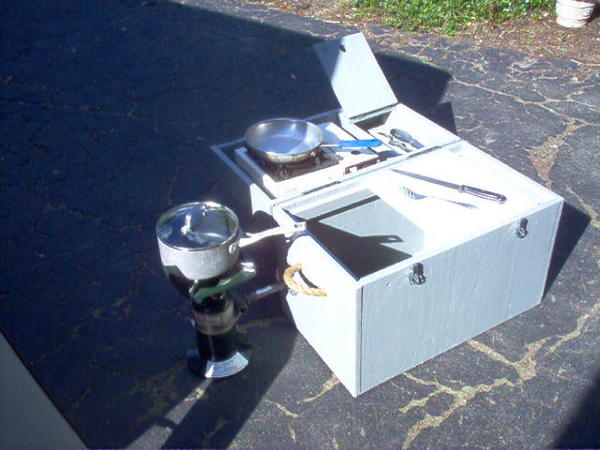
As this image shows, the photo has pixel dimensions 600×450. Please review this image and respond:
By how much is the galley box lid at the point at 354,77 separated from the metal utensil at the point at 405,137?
0.51ft

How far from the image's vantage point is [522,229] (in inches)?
96.7

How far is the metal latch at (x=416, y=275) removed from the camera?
2.26 m

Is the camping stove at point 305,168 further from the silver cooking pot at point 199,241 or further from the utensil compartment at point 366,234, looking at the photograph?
the silver cooking pot at point 199,241

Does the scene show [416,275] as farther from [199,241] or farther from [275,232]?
[199,241]

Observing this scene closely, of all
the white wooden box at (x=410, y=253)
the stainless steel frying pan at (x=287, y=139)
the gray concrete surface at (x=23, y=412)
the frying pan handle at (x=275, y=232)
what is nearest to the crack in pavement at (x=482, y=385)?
the white wooden box at (x=410, y=253)

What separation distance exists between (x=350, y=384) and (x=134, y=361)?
86 cm

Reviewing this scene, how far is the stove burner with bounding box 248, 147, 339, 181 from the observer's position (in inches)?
108

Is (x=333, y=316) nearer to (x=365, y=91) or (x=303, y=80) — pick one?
(x=365, y=91)

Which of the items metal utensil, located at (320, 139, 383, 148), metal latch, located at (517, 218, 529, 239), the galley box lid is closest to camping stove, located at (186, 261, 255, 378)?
metal utensil, located at (320, 139, 383, 148)

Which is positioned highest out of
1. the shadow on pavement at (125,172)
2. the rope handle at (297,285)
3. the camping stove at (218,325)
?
the rope handle at (297,285)

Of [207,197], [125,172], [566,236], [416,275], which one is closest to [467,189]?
[416,275]

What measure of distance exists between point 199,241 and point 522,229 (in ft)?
3.77

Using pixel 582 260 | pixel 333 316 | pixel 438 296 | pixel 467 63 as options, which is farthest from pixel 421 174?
pixel 467 63

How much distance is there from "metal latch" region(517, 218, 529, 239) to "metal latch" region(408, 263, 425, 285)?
1.42 feet
